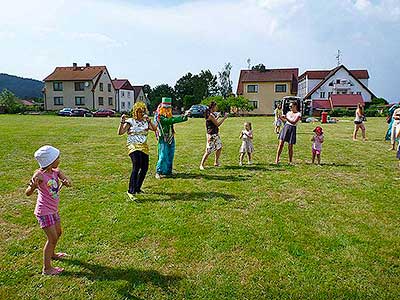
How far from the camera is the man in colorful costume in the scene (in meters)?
8.08

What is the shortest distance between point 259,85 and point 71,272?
2159 inches

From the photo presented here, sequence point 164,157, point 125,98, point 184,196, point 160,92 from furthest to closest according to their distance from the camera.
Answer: point 160,92, point 125,98, point 164,157, point 184,196

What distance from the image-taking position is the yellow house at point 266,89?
56.5 meters

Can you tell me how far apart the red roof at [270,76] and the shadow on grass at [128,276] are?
5477 centimetres

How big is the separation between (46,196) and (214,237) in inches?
84.8

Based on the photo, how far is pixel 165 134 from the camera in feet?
27.0

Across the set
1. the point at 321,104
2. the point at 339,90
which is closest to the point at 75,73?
the point at 321,104

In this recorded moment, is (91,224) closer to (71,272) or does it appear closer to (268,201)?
(71,272)

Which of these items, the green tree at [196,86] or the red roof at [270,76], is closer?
the red roof at [270,76]

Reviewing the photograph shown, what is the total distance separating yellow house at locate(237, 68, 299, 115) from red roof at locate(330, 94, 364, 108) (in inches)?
259

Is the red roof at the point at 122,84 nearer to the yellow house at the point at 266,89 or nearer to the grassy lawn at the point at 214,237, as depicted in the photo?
the yellow house at the point at 266,89

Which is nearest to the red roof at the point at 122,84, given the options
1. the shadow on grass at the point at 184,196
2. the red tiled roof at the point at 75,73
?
the red tiled roof at the point at 75,73

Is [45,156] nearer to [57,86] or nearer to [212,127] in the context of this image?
[212,127]

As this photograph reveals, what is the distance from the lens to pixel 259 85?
56625 mm
